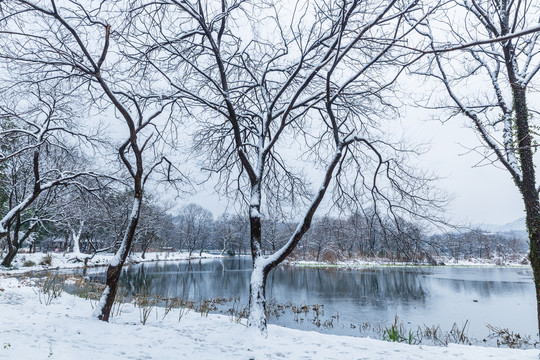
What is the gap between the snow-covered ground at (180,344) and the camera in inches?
152

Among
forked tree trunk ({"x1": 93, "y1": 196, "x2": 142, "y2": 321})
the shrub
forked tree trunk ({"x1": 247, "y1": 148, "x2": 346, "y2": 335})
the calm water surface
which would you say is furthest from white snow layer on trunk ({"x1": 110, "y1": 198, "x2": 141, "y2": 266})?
the shrub

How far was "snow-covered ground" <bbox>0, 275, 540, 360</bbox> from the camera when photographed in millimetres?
3862

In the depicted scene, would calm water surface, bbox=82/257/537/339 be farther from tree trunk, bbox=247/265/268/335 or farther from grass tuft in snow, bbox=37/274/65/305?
tree trunk, bbox=247/265/268/335

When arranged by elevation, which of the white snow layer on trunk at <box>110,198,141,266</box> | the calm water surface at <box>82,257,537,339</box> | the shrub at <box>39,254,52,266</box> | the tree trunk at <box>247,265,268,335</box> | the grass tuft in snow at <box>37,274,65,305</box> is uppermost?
the white snow layer on trunk at <box>110,198,141,266</box>

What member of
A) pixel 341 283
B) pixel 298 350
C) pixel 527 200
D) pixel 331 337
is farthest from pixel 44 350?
pixel 341 283

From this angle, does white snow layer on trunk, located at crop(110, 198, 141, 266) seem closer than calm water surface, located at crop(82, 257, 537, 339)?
Yes

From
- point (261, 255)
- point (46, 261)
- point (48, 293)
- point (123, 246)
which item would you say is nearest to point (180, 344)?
point (261, 255)

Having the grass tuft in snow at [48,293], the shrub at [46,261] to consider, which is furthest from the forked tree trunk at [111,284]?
the shrub at [46,261]

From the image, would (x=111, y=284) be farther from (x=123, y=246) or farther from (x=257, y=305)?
(x=257, y=305)

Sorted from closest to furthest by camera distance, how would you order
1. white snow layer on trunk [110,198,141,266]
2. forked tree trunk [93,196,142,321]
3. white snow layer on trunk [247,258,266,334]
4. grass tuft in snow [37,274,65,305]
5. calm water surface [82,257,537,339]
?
white snow layer on trunk [247,258,266,334], forked tree trunk [93,196,142,321], white snow layer on trunk [110,198,141,266], grass tuft in snow [37,274,65,305], calm water surface [82,257,537,339]

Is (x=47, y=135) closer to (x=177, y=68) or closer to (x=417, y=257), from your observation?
(x=177, y=68)

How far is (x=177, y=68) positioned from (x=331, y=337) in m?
6.31

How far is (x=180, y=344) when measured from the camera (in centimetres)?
466

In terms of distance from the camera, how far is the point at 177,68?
22.5 feet
